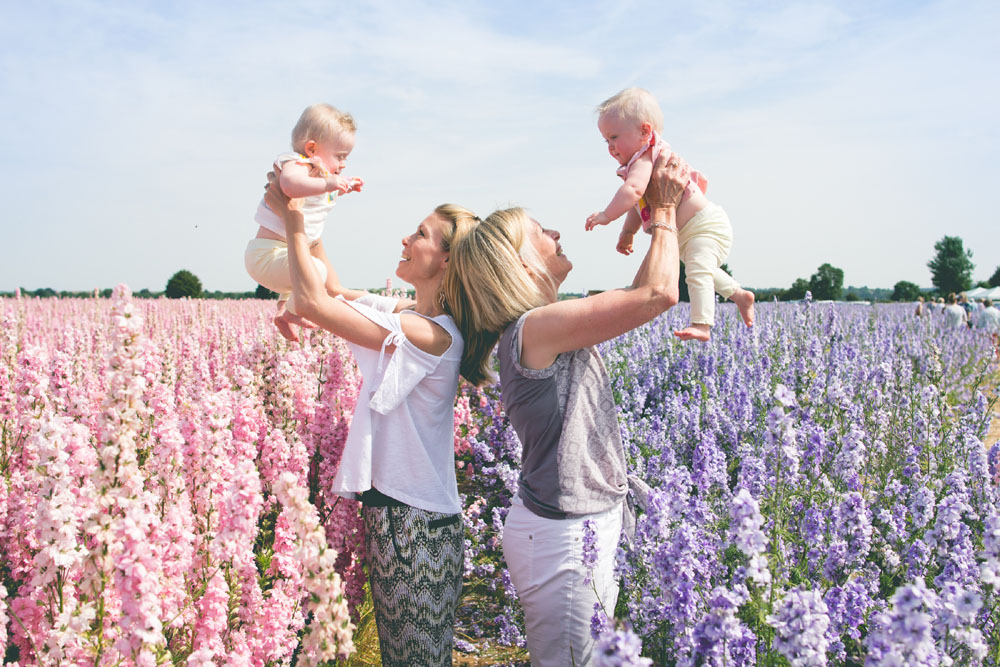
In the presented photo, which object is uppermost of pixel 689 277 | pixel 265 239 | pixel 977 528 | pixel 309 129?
pixel 309 129

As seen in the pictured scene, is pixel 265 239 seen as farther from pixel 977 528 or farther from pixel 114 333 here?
pixel 977 528

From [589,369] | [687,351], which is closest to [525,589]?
[589,369]

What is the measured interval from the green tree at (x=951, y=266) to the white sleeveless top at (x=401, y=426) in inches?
2694

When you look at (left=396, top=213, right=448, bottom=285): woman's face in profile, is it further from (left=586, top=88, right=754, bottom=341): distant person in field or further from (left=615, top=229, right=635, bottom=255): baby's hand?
(left=615, top=229, right=635, bottom=255): baby's hand

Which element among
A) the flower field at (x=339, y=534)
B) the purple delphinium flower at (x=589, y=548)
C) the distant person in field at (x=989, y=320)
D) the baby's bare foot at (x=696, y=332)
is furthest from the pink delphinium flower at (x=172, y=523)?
the distant person in field at (x=989, y=320)

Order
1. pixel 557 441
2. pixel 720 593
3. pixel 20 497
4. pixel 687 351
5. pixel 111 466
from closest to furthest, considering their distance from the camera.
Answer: pixel 720 593
pixel 111 466
pixel 557 441
pixel 20 497
pixel 687 351

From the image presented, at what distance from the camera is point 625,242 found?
3.18 metres

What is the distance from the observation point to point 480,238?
6.95ft

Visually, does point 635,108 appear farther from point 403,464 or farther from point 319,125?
point 403,464

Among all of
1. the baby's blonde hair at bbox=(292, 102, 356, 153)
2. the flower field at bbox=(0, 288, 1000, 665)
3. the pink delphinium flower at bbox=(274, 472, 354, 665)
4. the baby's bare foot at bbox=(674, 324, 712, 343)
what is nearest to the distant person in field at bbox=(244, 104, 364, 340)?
the baby's blonde hair at bbox=(292, 102, 356, 153)

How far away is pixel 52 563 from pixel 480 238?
152 cm

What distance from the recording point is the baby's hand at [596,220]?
2580mm

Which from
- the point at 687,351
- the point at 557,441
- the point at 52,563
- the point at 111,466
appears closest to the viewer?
the point at 111,466

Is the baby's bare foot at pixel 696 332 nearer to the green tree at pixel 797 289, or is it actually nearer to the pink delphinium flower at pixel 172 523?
the pink delphinium flower at pixel 172 523
